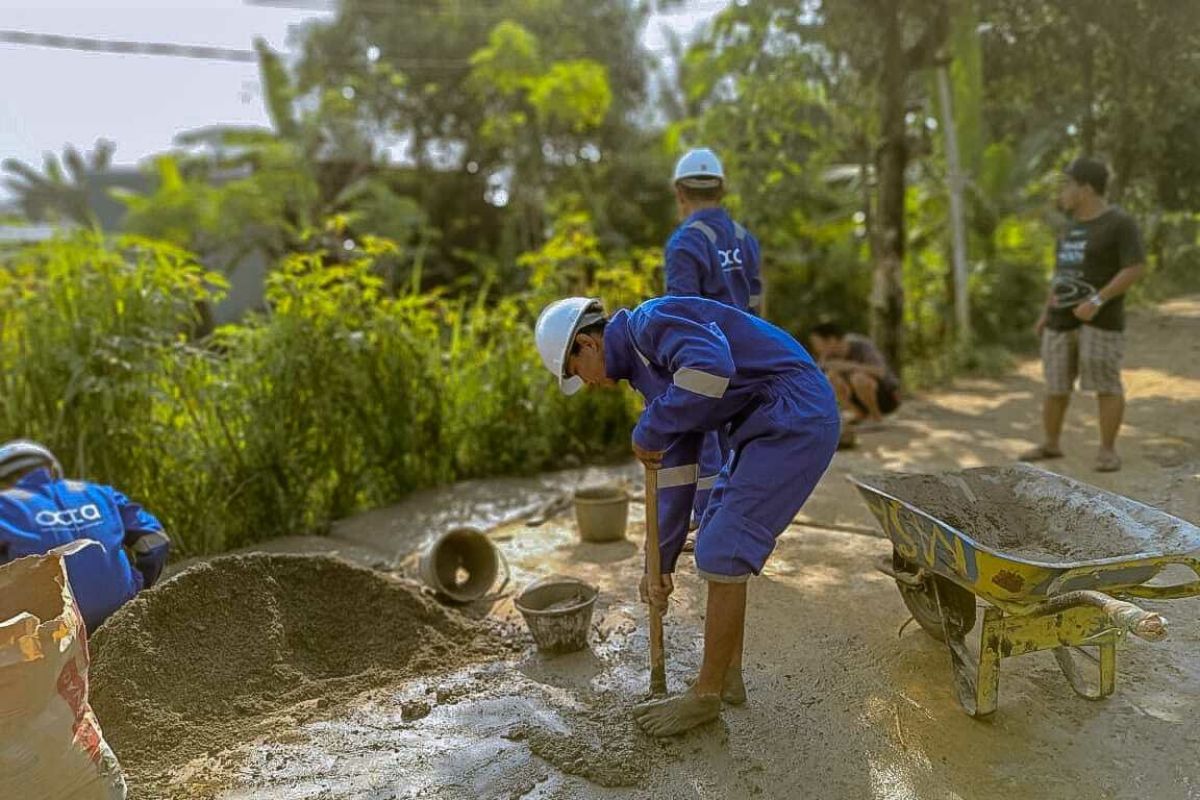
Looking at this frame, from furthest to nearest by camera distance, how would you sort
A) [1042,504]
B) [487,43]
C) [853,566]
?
1. [487,43]
2. [853,566]
3. [1042,504]

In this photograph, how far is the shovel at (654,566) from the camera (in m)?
2.87

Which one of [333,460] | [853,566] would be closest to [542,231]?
[333,460]

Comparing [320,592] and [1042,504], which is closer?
[1042,504]

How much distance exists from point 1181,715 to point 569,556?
2812 mm

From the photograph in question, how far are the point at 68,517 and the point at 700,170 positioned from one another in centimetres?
313

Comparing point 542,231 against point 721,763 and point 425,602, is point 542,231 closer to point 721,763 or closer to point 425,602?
point 425,602

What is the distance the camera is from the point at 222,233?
587 inches

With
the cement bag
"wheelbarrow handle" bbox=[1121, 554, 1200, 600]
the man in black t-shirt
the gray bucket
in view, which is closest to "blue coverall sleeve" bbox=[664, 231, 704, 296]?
the gray bucket

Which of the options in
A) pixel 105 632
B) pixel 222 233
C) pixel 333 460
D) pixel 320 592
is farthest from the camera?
pixel 222 233

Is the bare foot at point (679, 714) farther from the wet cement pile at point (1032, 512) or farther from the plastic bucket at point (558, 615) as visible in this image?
the wet cement pile at point (1032, 512)

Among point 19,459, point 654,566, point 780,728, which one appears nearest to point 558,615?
point 654,566

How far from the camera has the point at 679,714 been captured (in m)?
2.76

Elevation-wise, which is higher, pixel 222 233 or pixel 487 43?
pixel 487 43

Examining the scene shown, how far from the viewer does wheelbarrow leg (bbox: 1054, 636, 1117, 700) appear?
283 centimetres
